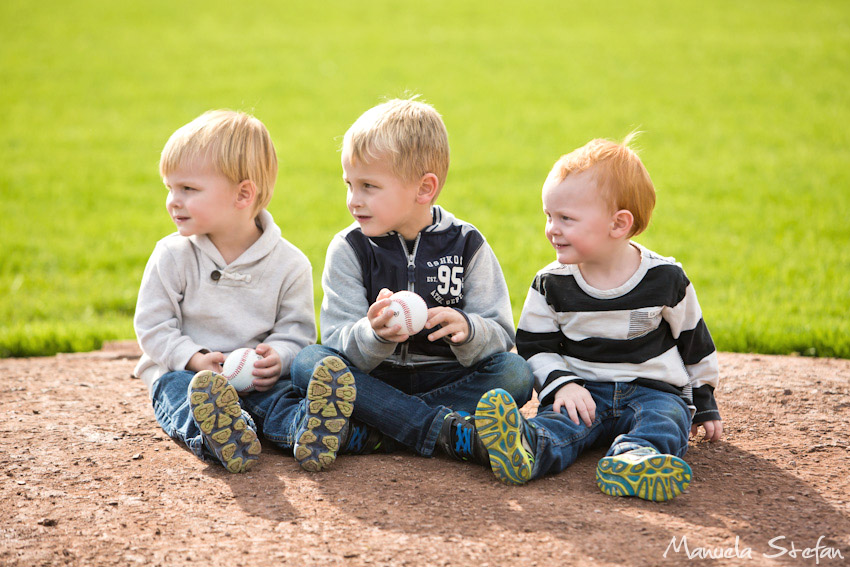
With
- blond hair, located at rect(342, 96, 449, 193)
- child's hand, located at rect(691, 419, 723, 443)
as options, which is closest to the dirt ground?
child's hand, located at rect(691, 419, 723, 443)

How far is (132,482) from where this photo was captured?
3.38 metres

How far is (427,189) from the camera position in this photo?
3887mm

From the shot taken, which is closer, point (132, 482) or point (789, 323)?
point (132, 482)

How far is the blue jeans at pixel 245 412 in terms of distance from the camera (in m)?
3.65

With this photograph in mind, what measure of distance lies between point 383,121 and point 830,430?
94.4 inches

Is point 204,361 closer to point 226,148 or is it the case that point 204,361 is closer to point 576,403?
point 226,148

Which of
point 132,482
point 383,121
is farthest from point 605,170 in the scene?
point 132,482

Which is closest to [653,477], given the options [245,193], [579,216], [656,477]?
[656,477]

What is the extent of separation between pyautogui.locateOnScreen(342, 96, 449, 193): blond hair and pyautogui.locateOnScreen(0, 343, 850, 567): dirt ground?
124cm

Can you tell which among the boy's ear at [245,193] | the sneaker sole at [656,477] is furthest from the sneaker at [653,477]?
the boy's ear at [245,193]

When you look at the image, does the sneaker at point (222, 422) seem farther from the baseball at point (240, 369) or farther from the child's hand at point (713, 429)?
the child's hand at point (713, 429)

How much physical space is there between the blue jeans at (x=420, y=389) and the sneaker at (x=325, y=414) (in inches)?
9.0

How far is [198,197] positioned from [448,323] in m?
1.28

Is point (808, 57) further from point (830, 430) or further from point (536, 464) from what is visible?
point (536, 464)
